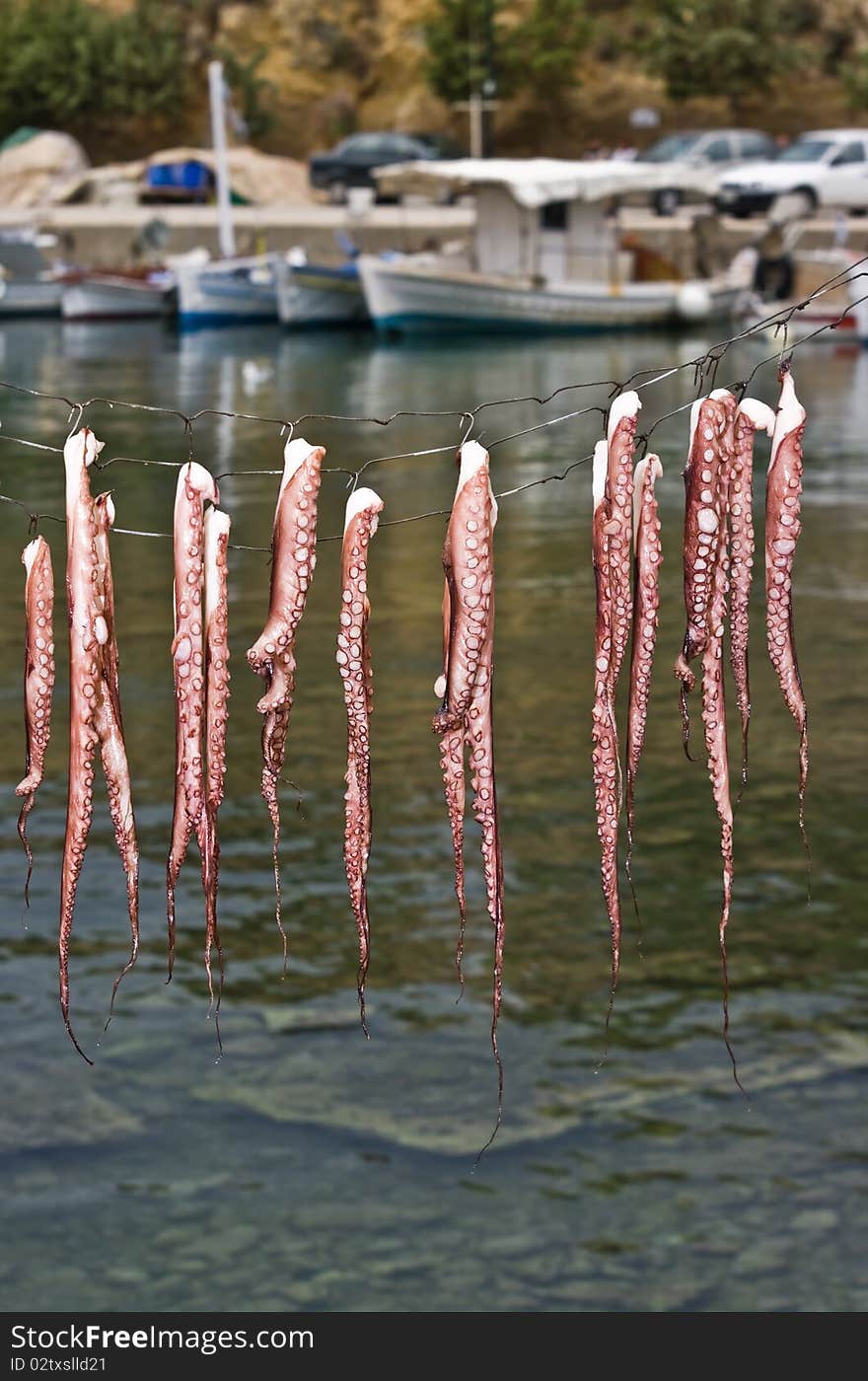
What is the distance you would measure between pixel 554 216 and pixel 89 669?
69795 mm

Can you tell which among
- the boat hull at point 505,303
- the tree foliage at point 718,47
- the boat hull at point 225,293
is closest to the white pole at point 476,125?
the tree foliage at point 718,47

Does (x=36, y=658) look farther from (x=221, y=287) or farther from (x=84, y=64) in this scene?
(x=84, y=64)

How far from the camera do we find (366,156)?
92.7 m

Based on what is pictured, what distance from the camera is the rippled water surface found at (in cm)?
1174

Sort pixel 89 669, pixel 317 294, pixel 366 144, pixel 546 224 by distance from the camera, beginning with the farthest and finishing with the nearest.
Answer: pixel 366 144 → pixel 317 294 → pixel 546 224 → pixel 89 669

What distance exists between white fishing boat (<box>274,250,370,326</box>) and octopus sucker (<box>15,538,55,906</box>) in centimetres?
6976

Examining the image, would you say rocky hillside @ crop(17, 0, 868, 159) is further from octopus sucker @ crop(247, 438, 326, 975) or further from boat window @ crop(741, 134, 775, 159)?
octopus sucker @ crop(247, 438, 326, 975)

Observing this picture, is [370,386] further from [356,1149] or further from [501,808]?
[356,1149]

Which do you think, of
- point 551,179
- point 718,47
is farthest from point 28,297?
point 718,47

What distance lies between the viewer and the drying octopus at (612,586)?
5645mm

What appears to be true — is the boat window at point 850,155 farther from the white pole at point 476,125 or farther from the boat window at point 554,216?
the white pole at point 476,125

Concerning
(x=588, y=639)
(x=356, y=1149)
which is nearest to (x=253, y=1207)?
(x=356, y=1149)

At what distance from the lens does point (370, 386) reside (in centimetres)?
5581

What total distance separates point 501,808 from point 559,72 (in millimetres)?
88500
